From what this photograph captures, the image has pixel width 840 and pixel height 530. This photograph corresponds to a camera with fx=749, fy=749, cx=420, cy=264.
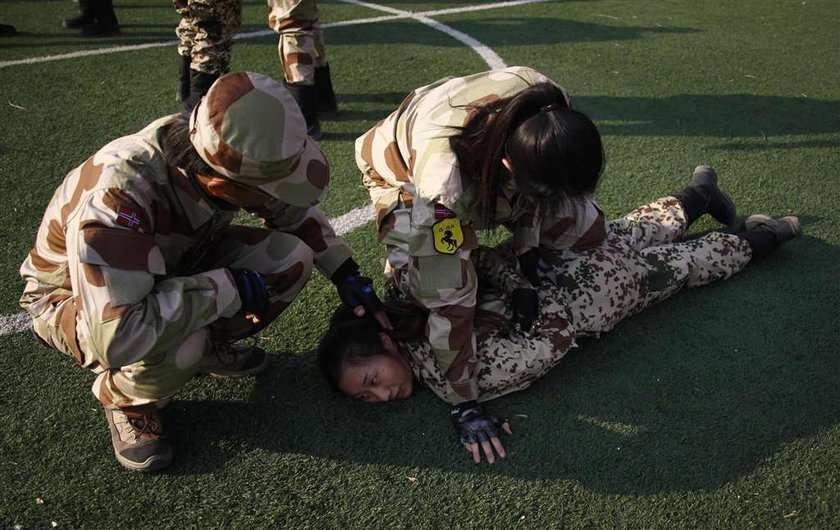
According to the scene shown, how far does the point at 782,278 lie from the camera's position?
134 inches

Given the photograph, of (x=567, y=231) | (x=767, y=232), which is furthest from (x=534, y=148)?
(x=767, y=232)

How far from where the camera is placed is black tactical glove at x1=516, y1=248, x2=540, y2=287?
3084mm

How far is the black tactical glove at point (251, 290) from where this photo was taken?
244 centimetres

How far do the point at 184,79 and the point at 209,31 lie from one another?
463 mm

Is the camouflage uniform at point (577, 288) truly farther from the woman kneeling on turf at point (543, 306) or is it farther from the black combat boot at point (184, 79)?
the black combat boot at point (184, 79)

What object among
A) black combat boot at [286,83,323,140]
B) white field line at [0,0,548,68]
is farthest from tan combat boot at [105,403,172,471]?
white field line at [0,0,548,68]

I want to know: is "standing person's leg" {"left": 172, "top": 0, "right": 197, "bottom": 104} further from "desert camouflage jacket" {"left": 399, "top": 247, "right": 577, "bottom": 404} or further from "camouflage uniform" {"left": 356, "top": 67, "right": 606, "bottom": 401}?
"desert camouflage jacket" {"left": 399, "top": 247, "right": 577, "bottom": 404}

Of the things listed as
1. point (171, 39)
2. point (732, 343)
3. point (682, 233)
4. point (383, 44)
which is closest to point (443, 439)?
point (732, 343)

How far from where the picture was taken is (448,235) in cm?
262

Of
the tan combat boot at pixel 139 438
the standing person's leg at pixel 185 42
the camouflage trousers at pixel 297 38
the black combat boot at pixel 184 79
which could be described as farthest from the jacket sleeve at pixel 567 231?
the black combat boot at pixel 184 79

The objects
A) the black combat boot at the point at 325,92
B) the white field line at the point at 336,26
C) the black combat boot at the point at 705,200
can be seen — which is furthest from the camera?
the white field line at the point at 336,26

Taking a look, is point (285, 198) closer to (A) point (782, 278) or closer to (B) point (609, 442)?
(B) point (609, 442)

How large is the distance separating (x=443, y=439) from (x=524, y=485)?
34 cm

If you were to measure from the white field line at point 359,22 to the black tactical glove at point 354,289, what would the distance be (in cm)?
81
